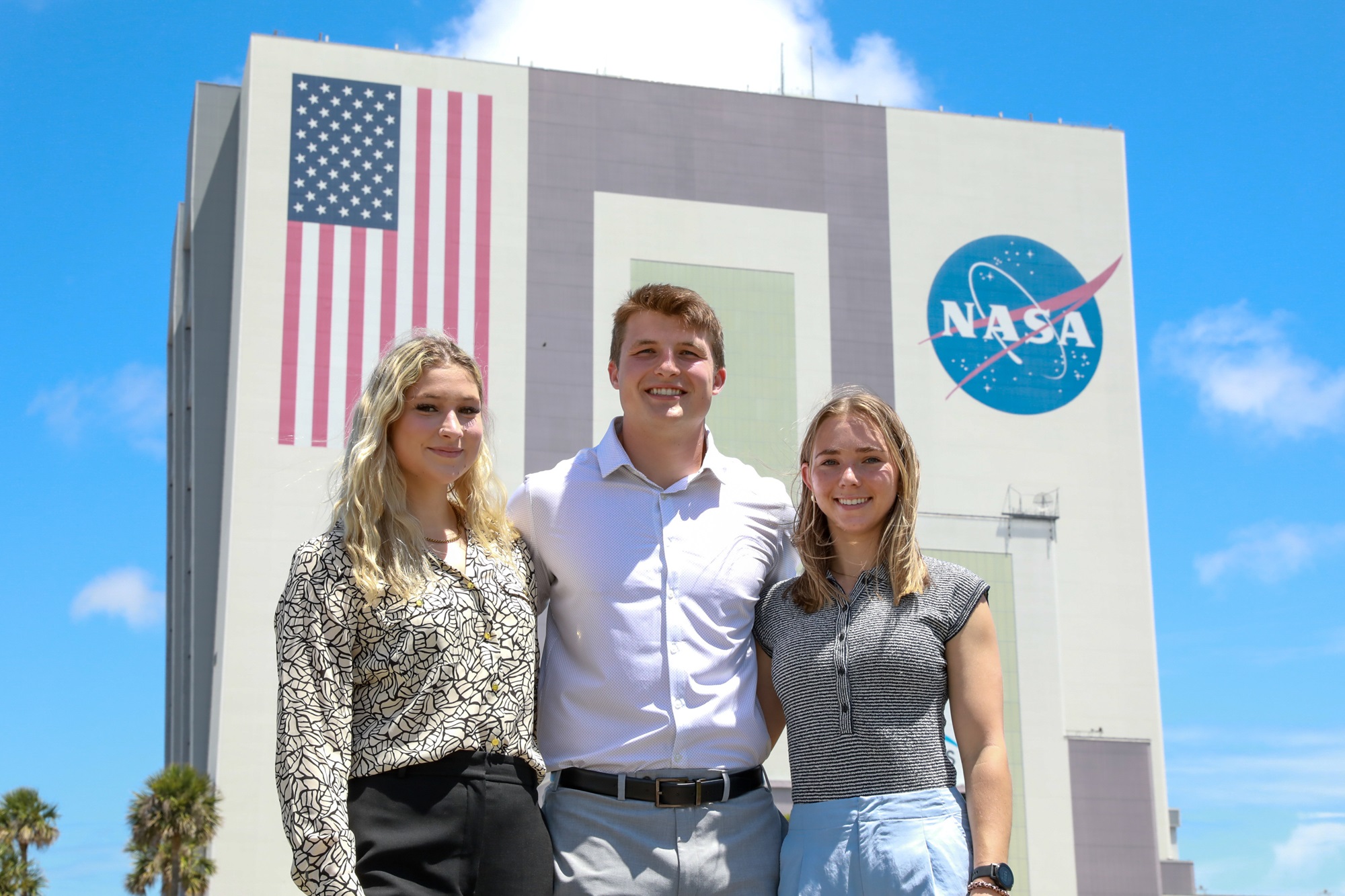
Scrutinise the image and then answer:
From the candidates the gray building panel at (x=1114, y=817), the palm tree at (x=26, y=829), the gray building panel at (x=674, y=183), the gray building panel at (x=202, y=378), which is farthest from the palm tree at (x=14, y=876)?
the gray building panel at (x=1114, y=817)

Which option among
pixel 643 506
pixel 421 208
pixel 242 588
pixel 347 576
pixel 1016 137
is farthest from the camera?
pixel 1016 137

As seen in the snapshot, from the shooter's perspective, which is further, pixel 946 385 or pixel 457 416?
pixel 946 385

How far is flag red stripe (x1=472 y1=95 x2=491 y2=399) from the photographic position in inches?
1950

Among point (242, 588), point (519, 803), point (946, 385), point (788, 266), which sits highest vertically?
point (788, 266)

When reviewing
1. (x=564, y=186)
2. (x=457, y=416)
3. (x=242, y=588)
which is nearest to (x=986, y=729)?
(x=457, y=416)

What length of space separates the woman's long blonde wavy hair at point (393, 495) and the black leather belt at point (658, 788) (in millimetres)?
874

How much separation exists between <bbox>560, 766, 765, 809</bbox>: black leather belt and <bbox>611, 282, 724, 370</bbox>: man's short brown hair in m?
1.73

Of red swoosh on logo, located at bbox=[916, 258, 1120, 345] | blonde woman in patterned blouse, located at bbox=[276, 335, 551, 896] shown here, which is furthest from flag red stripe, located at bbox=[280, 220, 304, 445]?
blonde woman in patterned blouse, located at bbox=[276, 335, 551, 896]

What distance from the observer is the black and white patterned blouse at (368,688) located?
4.56 metres

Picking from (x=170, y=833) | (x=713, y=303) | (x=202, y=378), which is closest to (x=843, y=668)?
(x=170, y=833)

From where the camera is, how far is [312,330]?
47.5 metres

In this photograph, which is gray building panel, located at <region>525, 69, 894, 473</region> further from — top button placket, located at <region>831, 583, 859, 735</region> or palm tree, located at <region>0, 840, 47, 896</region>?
top button placket, located at <region>831, 583, 859, 735</region>

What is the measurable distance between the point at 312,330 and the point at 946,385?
23.3m

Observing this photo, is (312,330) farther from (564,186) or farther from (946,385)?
(946,385)
